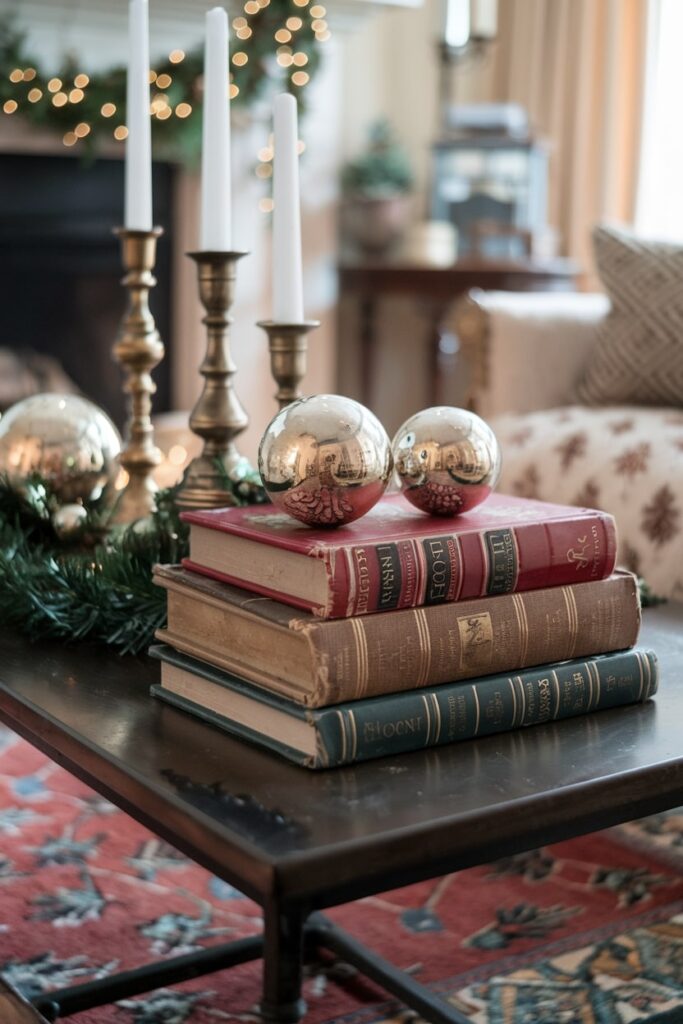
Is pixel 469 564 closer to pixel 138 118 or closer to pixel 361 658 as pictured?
pixel 361 658

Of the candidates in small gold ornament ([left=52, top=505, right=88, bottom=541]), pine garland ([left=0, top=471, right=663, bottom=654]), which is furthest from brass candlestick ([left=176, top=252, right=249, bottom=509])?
small gold ornament ([left=52, top=505, right=88, bottom=541])

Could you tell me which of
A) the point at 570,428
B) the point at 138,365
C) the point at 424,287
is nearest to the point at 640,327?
the point at 570,428

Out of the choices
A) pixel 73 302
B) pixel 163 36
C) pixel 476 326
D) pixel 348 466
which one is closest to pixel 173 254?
pixel 73 302

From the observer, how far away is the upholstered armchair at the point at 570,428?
1856 millimetres

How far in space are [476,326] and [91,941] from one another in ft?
4.85

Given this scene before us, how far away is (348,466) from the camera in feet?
2.57

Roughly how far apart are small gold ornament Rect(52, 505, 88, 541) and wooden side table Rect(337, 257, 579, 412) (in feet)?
7.50

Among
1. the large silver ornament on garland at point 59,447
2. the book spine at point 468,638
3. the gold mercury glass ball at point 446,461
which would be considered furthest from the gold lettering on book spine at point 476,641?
the large silver ornament on garland at point 59,447

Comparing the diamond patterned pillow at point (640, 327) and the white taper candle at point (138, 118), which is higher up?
the white taper candle at point (138, 118)

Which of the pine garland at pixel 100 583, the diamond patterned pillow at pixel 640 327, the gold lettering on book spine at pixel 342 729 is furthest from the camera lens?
the diamond patterned pillow at pixel 640 327

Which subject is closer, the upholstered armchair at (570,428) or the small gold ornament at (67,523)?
the small gold ornament at (67,523)

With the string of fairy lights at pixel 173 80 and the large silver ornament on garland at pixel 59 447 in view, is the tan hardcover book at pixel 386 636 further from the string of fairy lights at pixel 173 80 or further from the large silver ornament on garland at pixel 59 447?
the string of fairy lights at pixel 173 80

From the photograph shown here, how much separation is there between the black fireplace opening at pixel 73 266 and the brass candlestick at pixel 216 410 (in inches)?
91.7

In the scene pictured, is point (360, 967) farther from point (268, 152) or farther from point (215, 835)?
point (268, 152)
